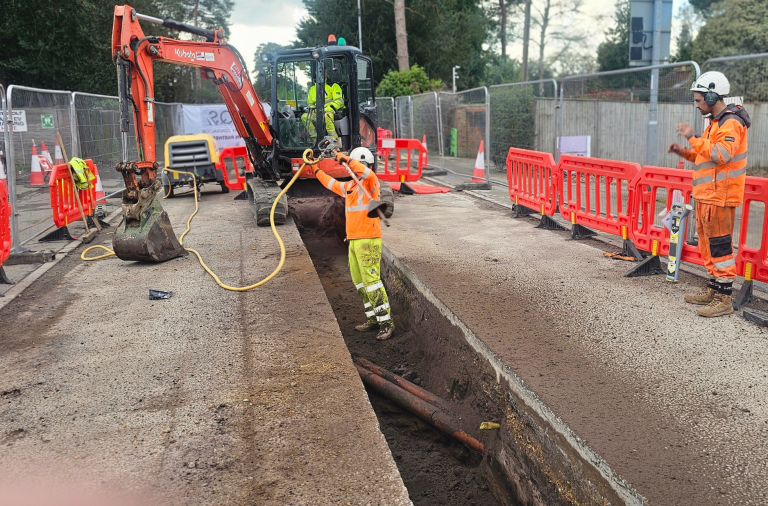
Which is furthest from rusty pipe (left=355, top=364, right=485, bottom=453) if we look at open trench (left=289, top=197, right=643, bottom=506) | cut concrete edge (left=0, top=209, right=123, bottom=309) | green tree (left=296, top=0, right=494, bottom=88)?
green tree (left=296, top=0, right=494, bottom=88)

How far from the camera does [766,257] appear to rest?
18.2 feet

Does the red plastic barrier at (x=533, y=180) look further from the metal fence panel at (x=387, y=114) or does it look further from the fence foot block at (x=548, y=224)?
the metal fence panel at (x=387, y=114)

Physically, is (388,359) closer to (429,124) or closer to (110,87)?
(429,124)

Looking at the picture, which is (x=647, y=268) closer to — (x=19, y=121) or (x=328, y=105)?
(x=328, y=105)

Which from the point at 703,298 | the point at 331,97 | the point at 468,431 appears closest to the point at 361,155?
the point at 468,431

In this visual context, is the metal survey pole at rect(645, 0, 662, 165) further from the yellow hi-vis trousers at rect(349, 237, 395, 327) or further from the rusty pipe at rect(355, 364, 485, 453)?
the rusty pipe at rect(355, 364, 485, 453)

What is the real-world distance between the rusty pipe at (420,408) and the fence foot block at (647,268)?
9.38 feet

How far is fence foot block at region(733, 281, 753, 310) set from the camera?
5.59 meters

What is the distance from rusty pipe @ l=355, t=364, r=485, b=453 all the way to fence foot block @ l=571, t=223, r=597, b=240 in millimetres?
4265

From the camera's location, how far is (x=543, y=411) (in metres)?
3.89

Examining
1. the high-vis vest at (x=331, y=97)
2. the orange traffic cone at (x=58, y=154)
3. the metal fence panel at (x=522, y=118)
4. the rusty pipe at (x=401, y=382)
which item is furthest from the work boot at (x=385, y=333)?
the orange traffic cone at (x=58, y=154)

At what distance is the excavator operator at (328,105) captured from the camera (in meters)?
10.6

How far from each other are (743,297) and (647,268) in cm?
→ 124

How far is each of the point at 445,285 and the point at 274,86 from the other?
6005 mm
